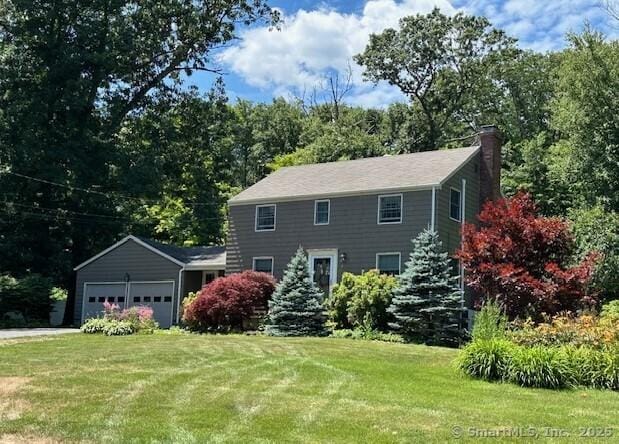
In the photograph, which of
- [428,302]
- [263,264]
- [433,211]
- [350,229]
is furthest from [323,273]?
[428,302]

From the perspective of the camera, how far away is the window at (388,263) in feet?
77.2

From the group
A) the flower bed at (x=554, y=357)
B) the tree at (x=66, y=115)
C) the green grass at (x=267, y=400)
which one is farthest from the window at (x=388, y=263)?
the tree at (x=66, y=115)

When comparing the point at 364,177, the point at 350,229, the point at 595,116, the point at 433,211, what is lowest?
the point at 350,229

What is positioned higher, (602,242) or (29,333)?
(602,242)

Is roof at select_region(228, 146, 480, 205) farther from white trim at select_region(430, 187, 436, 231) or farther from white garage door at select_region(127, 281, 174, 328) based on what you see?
white garage door at select_region(127, 281, 174, 328)

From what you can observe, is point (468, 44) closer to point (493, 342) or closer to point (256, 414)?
point (493, 342)

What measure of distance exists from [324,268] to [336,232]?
143cm

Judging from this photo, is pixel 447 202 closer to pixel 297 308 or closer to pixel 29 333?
pixel 297 308

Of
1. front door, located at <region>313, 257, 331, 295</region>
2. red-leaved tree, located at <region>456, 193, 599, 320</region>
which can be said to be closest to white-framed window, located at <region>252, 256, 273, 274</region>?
front door, located at <region>313, 257, 331, 295</region>

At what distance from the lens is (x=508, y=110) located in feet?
150

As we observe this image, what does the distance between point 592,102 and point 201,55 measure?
2130 centimetres

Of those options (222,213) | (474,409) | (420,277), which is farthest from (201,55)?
(474,409)

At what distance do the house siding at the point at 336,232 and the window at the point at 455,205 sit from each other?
1.52 m

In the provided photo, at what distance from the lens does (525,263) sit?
18.2 m
